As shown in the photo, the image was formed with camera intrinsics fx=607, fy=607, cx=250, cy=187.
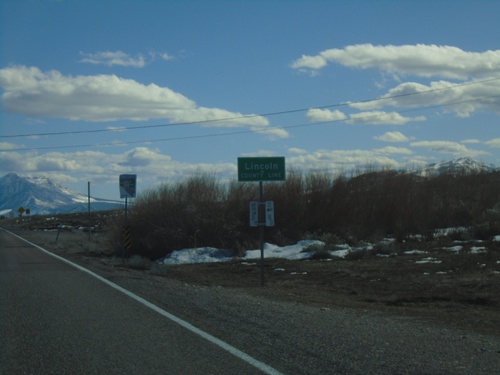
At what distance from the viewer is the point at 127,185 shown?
84.7 feet

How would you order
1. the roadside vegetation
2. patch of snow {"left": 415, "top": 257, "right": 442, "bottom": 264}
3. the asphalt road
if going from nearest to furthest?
the asphalt road < patch of snow {"left": 415, "top": 257, "right": 442, "bottom": 264} < the roadside vegetation

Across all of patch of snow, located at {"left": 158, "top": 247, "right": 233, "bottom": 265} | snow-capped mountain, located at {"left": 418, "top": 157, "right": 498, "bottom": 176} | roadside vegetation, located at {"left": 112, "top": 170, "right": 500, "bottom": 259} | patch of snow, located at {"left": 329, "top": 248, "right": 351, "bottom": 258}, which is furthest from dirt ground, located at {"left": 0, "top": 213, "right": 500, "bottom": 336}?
snow-capped mountain, located at {"left": 418, "top": 157, "right": 498, "bottom": 176}

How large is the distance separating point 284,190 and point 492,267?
19120mm

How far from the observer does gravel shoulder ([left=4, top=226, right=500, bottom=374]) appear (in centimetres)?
763

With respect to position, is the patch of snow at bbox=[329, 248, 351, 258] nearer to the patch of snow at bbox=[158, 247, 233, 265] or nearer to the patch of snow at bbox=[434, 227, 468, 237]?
the patch of snow at bbox=[158, 247, 233, 265]

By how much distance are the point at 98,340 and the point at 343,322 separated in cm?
426

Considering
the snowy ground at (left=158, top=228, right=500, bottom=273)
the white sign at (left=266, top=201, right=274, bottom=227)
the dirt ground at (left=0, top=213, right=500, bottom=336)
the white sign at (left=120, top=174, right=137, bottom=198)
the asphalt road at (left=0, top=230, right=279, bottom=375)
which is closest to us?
the asphalt road at (left=0, top=230, right=279, bottom=375)

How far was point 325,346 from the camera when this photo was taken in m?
8.45

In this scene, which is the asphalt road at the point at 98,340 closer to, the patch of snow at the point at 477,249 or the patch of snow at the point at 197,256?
the patch of snow at the point at 477,249

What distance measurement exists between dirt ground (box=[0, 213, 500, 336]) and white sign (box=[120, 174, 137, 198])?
3053 millimetres

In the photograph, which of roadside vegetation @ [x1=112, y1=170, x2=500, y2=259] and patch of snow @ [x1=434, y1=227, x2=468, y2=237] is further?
roadside vegetation @ [x1=112, y1=170, x2=500, y2=259]

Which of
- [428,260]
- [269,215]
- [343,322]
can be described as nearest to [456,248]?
[428,260]

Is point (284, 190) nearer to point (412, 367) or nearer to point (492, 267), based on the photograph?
point (492, 267)

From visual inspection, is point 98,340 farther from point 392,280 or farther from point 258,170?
point 392,280
